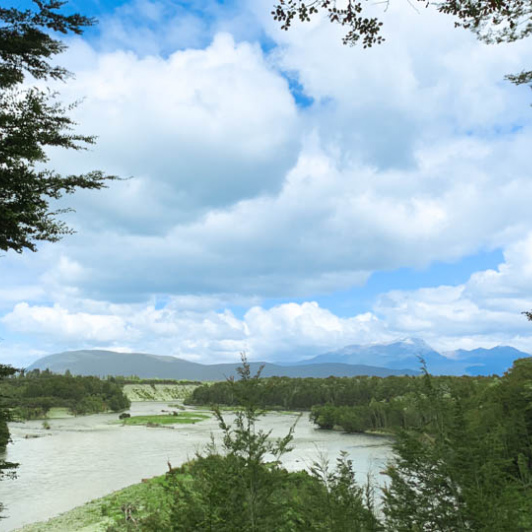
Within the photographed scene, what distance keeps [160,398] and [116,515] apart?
176 metres

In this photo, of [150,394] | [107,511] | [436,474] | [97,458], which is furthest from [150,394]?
[436,474]

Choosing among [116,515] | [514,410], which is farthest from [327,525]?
[514,410]

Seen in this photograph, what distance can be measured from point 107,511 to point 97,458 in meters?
25.7

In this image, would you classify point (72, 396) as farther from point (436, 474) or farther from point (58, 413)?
point (436, 474)

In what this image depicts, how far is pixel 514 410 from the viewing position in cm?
3556

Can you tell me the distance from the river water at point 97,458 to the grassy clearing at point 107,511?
2060 millimetres

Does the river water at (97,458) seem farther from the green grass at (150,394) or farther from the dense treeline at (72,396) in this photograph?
the green grass at (150,394)

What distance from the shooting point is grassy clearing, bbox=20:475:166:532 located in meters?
23.8

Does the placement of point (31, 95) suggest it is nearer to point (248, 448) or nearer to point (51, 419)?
point (248, 448)

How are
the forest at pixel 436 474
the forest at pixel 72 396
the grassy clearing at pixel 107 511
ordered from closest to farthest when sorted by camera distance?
the forest at pixel 436 474, the grassy clearing at pixel 107 511, the forest at pixel 72 396

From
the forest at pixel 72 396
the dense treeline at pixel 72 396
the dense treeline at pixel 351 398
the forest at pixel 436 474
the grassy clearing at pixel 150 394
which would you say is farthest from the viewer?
the grassy clearing at pixel 150 394

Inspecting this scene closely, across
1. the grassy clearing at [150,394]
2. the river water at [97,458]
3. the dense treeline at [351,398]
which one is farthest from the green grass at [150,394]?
the river water at [97,458]

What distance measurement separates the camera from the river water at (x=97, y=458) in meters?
31.7

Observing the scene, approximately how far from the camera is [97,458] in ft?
162
